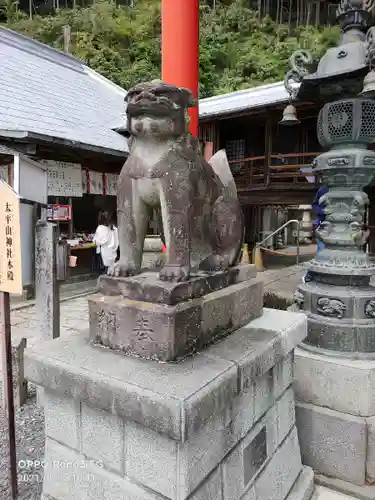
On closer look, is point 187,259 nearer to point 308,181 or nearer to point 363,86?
point 363,86

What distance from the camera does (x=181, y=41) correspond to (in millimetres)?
4965

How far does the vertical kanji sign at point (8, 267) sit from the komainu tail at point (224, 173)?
1.29 m

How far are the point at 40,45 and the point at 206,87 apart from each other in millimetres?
10791

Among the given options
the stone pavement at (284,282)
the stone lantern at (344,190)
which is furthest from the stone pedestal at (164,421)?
the stone pavement at (284,282)

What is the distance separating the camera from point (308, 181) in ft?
34.7

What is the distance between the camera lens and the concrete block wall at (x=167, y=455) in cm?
162

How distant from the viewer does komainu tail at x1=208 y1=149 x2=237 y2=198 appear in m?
2.44

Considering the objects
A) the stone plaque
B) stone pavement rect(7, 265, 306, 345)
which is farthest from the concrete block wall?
stone pavement rect(7, 265, 306, 345)

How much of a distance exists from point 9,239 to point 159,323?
1.24 metres

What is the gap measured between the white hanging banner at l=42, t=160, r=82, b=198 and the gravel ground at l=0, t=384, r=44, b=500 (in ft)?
17.8

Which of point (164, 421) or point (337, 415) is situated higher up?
point (164, 421)

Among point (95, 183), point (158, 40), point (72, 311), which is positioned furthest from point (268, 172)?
point (158, 40)

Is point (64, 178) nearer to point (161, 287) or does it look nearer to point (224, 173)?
point (224, 173)

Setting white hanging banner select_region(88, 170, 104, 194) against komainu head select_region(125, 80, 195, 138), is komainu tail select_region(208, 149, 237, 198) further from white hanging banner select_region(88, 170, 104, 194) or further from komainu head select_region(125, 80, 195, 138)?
white hanging banner select_region(88, 170, 104, 194)
